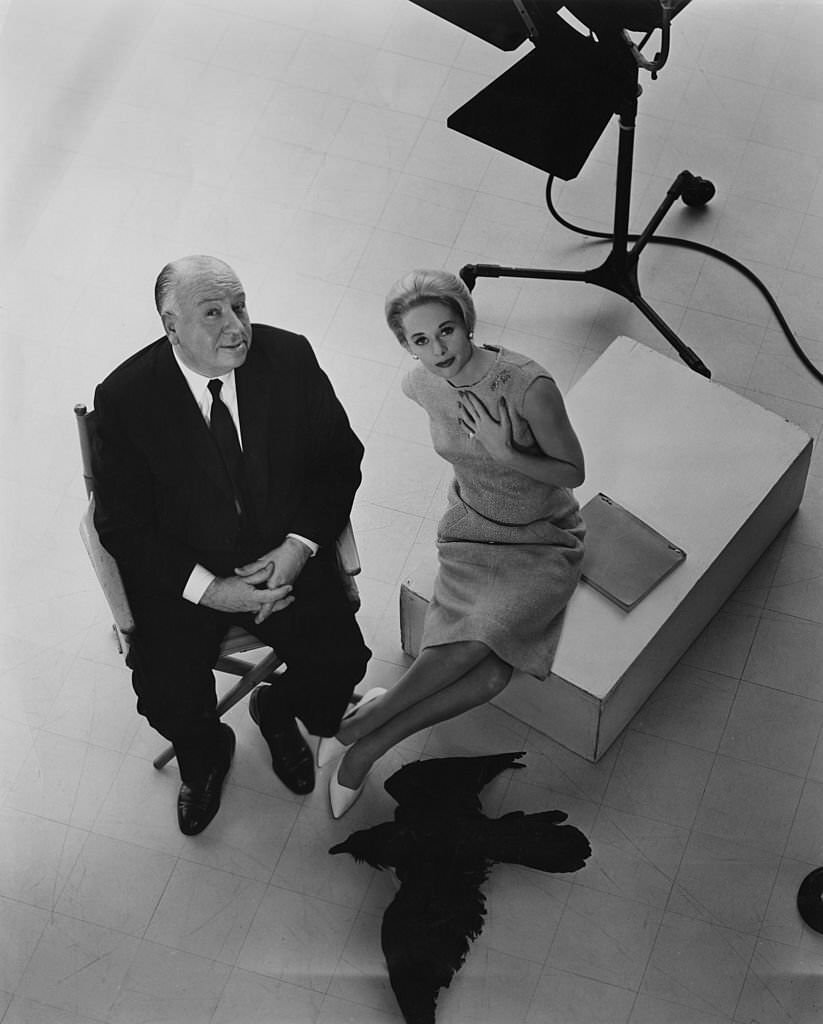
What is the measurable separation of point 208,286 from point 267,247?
69.5 inches

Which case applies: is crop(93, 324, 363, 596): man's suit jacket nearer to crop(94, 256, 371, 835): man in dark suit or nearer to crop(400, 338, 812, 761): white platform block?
crop(94, 256, 371, 835): man in dark suit

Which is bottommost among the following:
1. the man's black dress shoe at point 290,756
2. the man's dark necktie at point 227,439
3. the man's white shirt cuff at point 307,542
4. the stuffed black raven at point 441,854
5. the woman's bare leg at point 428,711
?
the man's black dress shoe at point 290,756

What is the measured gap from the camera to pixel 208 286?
3139 mm

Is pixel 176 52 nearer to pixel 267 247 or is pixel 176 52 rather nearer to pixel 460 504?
pixel 267 247

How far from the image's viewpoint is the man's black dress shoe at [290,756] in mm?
3779

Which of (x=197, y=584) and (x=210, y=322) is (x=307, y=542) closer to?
(x=197, y=584)

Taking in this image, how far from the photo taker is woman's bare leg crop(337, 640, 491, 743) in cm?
346

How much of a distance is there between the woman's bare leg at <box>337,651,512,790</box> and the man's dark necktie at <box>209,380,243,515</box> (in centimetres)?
64

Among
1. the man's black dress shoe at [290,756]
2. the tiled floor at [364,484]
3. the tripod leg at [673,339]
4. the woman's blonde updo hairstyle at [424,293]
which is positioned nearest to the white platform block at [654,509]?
the tiled floor at [364,484]

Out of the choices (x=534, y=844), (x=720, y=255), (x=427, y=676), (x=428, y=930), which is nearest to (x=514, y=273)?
(x=720, y=255)

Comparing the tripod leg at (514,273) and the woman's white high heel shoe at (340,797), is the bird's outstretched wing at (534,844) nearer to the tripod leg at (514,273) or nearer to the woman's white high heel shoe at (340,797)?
the woman's white high heel shoe at (340,797)

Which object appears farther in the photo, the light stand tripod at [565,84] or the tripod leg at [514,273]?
the tripod leg at [514,273]

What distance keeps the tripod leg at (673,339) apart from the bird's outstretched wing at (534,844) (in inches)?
52.7

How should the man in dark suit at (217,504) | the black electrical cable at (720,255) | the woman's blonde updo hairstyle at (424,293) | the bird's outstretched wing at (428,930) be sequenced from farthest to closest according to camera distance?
1. the black electrical cable at (720,255)
2. the bird's outstretched wing at (428,930)
3. the man in dark suit at (217,504)
4. the woman's blonde updo hairstyle at (424,293)
